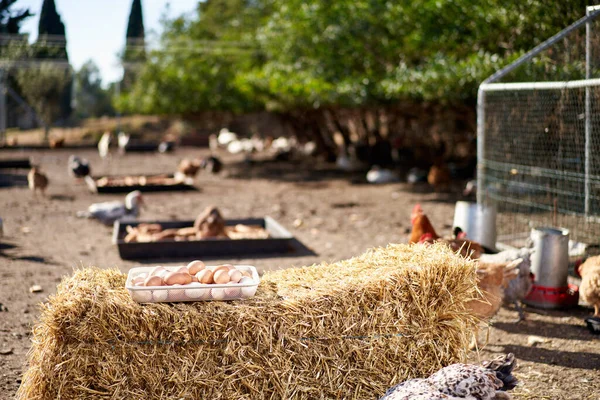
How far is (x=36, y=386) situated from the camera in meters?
3.53

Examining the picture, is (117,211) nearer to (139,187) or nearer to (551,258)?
(139,187)

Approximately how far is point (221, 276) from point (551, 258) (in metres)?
3.96

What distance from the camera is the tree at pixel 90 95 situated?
3034 centimetres

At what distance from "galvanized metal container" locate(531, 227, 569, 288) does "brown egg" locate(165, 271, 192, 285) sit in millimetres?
4076

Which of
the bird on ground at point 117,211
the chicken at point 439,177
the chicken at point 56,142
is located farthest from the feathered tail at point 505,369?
the chicken at point 56,142

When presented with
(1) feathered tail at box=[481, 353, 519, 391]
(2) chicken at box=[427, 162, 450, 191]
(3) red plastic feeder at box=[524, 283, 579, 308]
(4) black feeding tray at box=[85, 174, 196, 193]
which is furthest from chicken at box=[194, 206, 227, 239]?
(2) chicken at box=[427, 162, 450, 191]

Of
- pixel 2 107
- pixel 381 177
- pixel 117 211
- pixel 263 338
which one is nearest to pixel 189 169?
pixel 381 177

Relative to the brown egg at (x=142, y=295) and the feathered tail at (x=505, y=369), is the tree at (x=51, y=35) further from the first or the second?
the feathered tail at (x=505, y=369)

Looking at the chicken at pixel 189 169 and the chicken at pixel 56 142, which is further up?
the chicken at pixel 56 142

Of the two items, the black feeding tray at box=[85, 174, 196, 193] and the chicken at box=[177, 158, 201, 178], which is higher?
the chicken at box=[177, 158, 201, 178]

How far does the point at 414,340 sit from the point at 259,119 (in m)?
34.5

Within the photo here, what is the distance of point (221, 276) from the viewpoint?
3812 millimetres

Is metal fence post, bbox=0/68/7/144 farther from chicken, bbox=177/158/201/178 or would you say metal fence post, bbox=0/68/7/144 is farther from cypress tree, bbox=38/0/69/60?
chicken, bbox=177/158/201/178

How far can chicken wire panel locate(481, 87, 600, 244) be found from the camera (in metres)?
7.30
